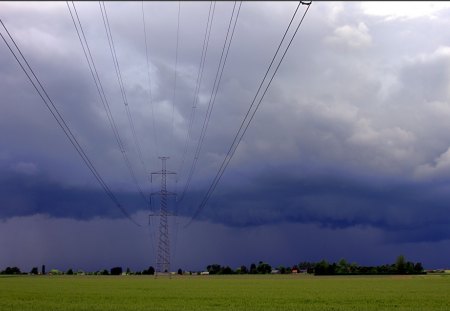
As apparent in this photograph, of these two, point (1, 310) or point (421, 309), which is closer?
point (1, 310)

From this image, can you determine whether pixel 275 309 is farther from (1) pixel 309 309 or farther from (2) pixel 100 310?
(2) pixel 100 310

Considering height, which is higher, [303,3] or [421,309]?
[303,3]

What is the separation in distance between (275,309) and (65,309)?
20459mm

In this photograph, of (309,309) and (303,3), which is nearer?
(303,3)

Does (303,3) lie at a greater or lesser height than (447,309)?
greater

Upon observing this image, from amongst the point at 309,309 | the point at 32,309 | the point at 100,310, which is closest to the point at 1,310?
the point at 32,309

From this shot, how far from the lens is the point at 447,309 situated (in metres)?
60.4

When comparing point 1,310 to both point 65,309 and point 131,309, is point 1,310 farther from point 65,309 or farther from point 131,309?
point 131,309

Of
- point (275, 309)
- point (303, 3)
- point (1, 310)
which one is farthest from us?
point (275, 309)

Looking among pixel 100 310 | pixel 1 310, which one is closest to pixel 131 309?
pixel 100 310

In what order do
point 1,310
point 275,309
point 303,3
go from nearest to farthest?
point 303,3
point 1,310
point 275,309

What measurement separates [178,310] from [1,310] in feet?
53.5

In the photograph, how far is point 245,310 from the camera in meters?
58.1

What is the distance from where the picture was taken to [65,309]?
58.2 meters
